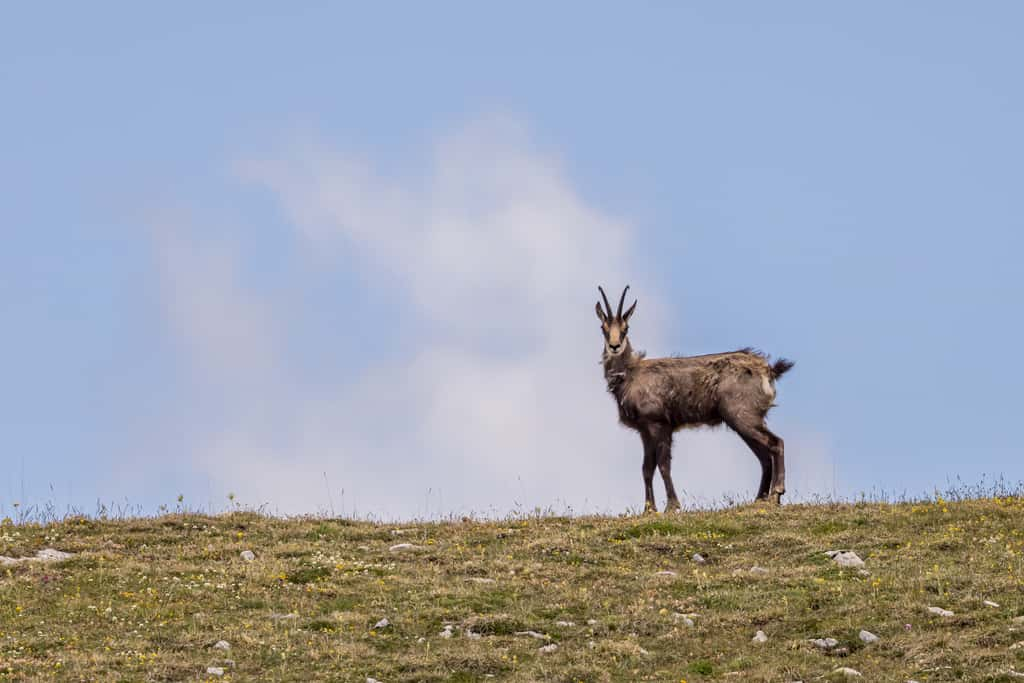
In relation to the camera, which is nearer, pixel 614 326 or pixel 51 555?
pixel 51 555

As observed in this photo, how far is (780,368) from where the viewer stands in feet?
84.9

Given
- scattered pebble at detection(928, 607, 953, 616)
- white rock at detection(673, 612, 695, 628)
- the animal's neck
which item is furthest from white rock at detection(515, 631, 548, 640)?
the animal's neck

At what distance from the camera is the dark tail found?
25781 mm

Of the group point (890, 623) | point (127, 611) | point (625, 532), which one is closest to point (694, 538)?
point (625, 532)

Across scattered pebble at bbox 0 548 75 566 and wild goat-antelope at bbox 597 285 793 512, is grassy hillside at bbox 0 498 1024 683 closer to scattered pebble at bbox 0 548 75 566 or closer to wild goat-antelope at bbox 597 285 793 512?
scattered pebble at bbox 0 548 75 566

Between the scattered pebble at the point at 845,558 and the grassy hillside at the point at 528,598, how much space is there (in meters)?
0.19

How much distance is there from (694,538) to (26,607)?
31.2ft

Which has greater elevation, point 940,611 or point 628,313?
point 628,313

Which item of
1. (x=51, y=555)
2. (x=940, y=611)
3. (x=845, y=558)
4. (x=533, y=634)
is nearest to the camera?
(x=940, y=611)

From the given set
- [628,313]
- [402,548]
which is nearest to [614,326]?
[628,313]

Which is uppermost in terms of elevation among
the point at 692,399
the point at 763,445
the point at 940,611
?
the point at 692,399

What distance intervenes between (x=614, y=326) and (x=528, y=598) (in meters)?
10.9

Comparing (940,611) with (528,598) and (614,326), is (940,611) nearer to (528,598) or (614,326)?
(528,598)

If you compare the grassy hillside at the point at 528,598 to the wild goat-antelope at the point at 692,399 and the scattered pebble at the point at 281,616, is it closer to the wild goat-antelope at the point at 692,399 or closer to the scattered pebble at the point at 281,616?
the scattered pebble at the point at 281,616
